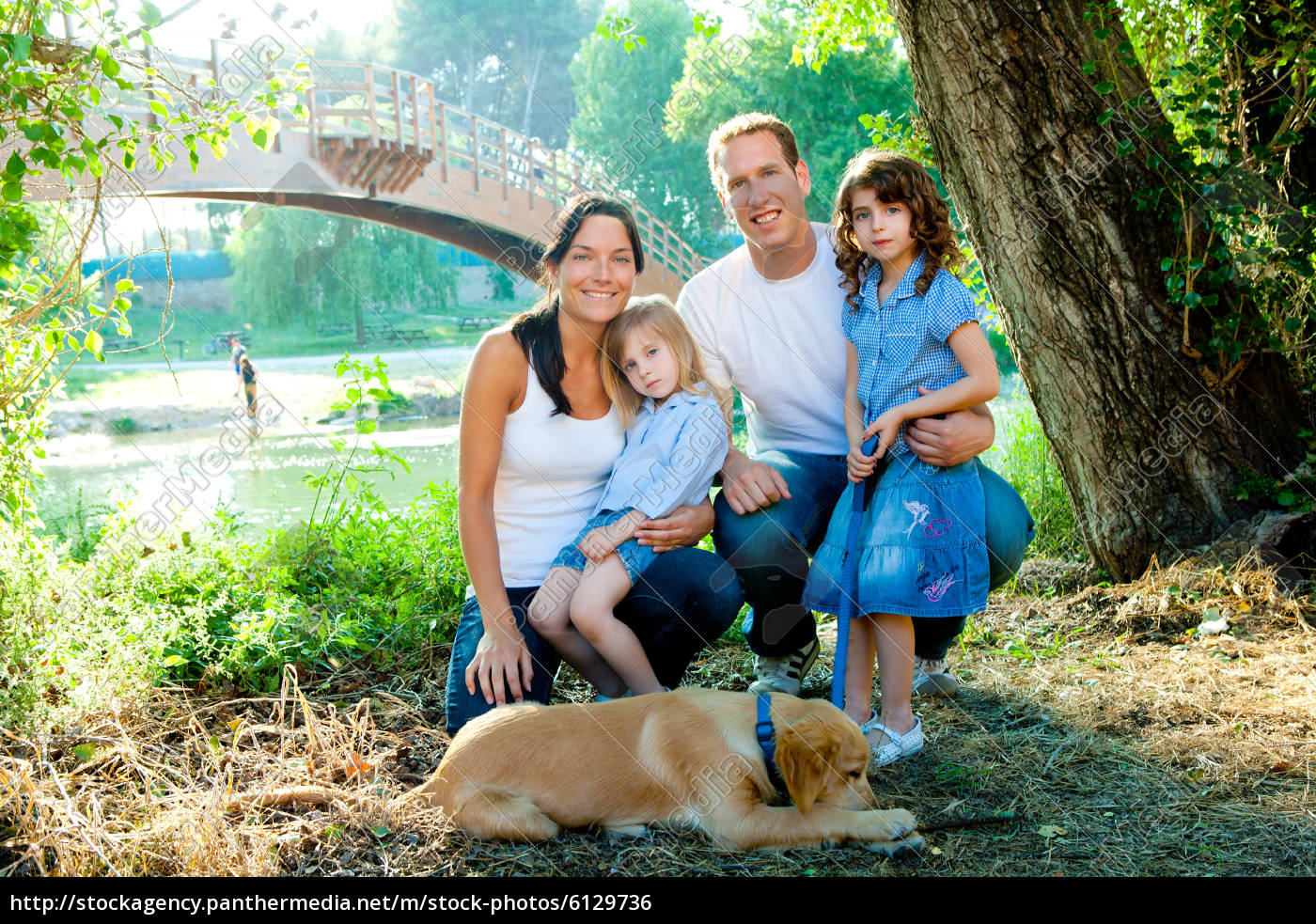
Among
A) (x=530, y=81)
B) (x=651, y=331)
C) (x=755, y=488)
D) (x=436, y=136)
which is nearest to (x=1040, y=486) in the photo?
(x=755, y=488)

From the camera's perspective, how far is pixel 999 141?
3.56 m

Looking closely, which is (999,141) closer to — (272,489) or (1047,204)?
(1047,204)

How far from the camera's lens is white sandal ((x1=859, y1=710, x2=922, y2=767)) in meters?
2.55

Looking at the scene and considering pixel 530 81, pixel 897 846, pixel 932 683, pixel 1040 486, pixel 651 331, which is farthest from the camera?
pixel 530 81

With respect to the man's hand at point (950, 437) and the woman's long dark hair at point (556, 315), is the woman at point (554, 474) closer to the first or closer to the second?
the woman's long dark hair at point (556, 315)

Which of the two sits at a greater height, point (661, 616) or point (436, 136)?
point (436, 136)

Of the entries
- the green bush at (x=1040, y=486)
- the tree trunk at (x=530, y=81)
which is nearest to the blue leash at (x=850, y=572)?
the green bush at (x=1040, y=486)

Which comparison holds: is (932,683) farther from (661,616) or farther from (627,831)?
(627,831)

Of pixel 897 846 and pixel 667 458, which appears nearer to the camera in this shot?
pixel 897 846

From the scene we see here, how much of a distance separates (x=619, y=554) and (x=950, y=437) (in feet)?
3.24

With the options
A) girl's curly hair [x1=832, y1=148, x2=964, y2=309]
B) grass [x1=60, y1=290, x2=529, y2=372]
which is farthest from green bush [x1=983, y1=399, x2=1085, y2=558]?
grass [x1=60, y1=290, x2=529, y2=372]

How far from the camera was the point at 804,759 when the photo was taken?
2.07m
